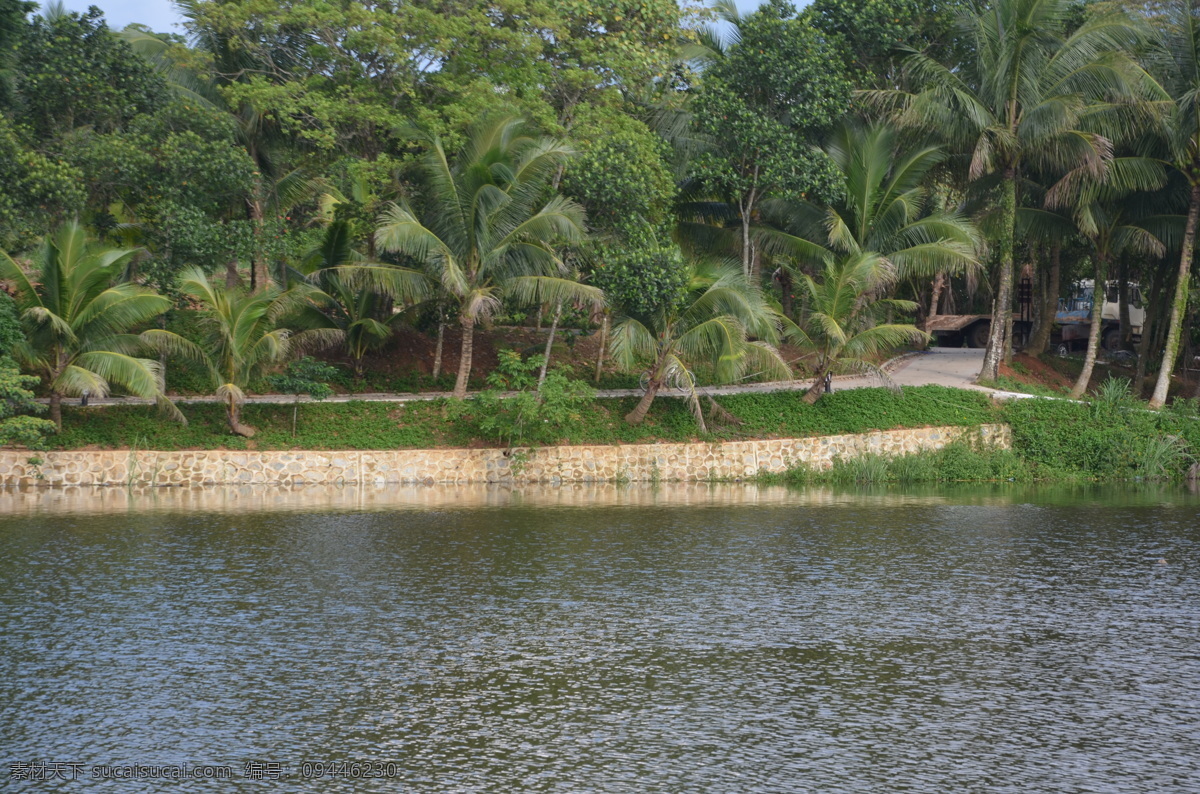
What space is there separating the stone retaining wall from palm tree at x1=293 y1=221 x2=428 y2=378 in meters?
4.21

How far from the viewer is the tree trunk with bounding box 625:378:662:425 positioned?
93.2 feet

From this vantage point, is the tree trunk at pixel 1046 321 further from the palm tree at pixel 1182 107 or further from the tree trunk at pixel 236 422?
the tree trunk at pixel 236 422

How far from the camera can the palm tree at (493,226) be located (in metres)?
26.9

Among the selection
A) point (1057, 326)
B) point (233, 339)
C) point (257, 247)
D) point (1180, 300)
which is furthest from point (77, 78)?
point (1057, 326)

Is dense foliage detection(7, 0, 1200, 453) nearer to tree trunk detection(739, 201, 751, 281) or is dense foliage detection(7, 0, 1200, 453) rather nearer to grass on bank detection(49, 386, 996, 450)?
tree trunk detection(739, 201, 751, 281)

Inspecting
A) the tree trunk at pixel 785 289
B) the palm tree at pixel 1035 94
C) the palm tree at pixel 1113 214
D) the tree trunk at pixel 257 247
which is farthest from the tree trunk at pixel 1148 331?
the tree trunk at pixel 257 247

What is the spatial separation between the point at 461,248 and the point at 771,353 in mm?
8034

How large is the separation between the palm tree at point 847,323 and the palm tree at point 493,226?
6.16 meters

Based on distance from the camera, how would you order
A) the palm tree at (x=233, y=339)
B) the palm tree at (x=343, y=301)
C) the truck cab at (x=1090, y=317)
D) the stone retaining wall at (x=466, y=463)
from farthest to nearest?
the truck cab at (x=1090, y=317) < the palm tree at (x=343, y=301) < the palm tree at (x=233, y=339) < the stone retaining wall at (x=466, y=463)

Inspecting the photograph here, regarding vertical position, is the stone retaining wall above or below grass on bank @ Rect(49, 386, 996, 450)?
below

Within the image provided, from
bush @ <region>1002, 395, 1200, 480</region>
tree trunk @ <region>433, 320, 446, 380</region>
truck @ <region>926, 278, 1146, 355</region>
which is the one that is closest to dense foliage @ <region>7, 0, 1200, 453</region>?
tree trunk @ <region>433, 320, 446, 380</region>

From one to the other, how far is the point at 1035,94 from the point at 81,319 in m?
24.7

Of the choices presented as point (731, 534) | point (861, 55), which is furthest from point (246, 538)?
point (861, 55)

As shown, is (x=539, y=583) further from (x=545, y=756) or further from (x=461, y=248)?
(x=461, y=248)
